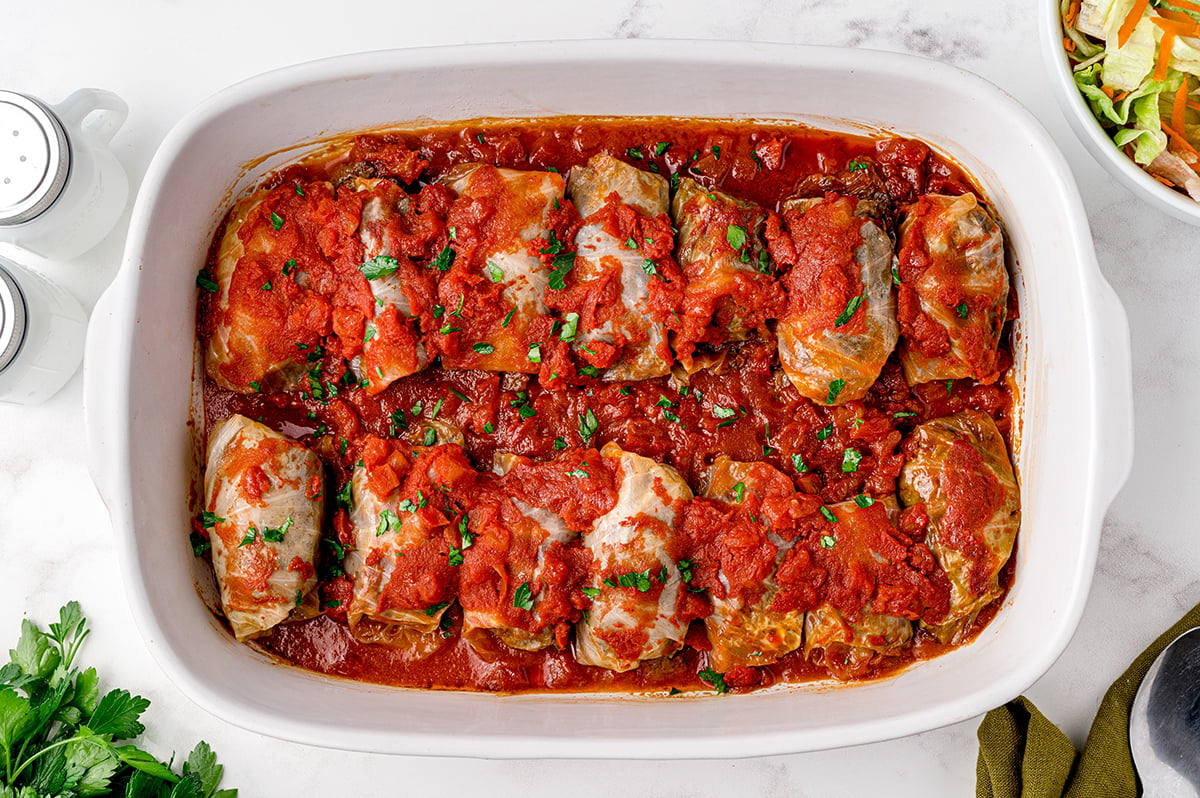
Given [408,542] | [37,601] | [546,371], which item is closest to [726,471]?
[546,371]

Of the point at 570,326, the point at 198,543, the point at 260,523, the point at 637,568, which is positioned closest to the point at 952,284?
the point at 570,326

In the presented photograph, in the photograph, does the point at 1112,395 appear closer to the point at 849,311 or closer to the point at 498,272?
the point at 849,311

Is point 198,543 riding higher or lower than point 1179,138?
lower

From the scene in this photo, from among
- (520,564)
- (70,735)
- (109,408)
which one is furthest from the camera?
(70,735)

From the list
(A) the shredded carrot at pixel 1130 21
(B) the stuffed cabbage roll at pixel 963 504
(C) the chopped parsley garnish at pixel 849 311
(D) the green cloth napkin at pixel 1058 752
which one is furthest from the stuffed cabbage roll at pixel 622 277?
(D) the green cloth napkin at pixel 1058 752

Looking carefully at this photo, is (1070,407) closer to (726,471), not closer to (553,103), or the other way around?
(726,471)

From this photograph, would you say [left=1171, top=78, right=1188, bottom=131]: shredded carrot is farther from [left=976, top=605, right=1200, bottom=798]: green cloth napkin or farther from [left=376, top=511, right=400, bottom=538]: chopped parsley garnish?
[left=376, top=511, right=400, bottom=538]: chopped parsley garnish
